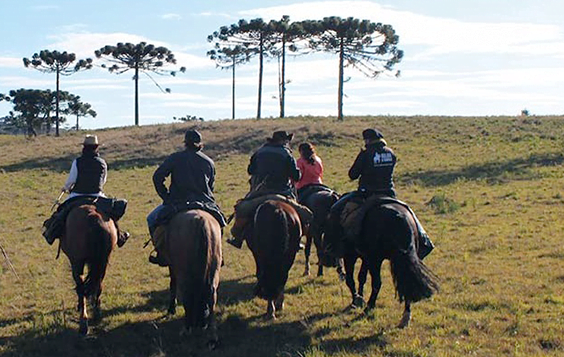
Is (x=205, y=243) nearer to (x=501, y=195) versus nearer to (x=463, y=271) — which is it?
(x=463, y=271)

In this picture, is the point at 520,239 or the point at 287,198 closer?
the point at 287,198

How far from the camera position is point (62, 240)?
8.86 metres

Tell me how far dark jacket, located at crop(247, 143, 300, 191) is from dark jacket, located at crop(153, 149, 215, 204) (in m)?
1.24

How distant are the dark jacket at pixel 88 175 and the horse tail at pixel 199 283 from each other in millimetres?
2501

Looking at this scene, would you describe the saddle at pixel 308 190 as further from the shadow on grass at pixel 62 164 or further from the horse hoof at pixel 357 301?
the shadow on grass at pixel 62 164

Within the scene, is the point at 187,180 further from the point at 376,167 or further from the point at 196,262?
the point at 376,167

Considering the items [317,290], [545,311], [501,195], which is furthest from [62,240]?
[501,195]

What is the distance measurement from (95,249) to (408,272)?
13.7 feet

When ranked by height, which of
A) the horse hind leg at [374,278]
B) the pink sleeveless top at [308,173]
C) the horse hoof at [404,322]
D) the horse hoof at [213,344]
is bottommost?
the horse hoof at [213,344]

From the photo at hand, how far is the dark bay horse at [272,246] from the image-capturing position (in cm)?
817

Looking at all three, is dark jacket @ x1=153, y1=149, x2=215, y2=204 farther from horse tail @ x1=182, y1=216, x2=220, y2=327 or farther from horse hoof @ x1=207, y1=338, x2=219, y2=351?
horse hoof @ x1=207, y1=338, x2=219, y2=351

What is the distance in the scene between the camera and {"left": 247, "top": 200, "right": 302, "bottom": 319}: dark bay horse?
322 inches

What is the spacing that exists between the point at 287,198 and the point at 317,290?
1978 millimetres

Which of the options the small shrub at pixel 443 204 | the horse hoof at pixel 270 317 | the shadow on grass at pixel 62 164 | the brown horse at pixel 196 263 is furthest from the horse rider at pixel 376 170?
the shadow on grass at pixel 62 164
